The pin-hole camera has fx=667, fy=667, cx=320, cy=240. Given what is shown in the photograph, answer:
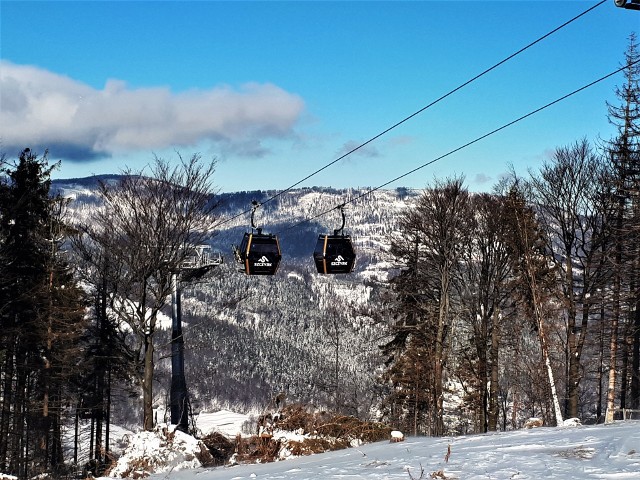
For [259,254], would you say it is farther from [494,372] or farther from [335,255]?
[494,372]

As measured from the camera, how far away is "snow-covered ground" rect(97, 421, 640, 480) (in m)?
7.79

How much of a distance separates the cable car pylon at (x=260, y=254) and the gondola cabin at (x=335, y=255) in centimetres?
141

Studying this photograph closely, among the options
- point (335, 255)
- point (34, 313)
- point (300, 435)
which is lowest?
point (300, 435)

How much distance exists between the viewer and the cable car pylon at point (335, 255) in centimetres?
2081

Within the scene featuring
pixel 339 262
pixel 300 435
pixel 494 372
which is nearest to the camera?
pixel 300 435

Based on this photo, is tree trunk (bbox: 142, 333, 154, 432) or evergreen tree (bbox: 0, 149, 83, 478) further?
evergreen tree (bbox: 0, 149, 83, 478)

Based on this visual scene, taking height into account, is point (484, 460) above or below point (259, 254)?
below

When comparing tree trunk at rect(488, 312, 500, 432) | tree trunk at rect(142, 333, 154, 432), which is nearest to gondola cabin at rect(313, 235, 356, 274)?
tree trunk at rect(142, 333, 154, 432)

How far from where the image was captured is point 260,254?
21375 millimetres

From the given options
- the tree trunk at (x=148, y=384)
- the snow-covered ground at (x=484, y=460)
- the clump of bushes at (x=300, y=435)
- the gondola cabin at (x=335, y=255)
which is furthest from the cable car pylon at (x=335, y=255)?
the snow-covered ground at (x=484, y=460)

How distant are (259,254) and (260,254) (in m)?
0.03

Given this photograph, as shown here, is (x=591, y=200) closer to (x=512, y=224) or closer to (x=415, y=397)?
(x=512, y=224)

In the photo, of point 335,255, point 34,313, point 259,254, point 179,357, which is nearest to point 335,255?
point 335,255

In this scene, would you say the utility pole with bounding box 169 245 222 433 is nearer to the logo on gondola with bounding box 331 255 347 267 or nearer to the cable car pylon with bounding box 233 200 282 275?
the cable car pylon with bounding box 233 200 282 275
